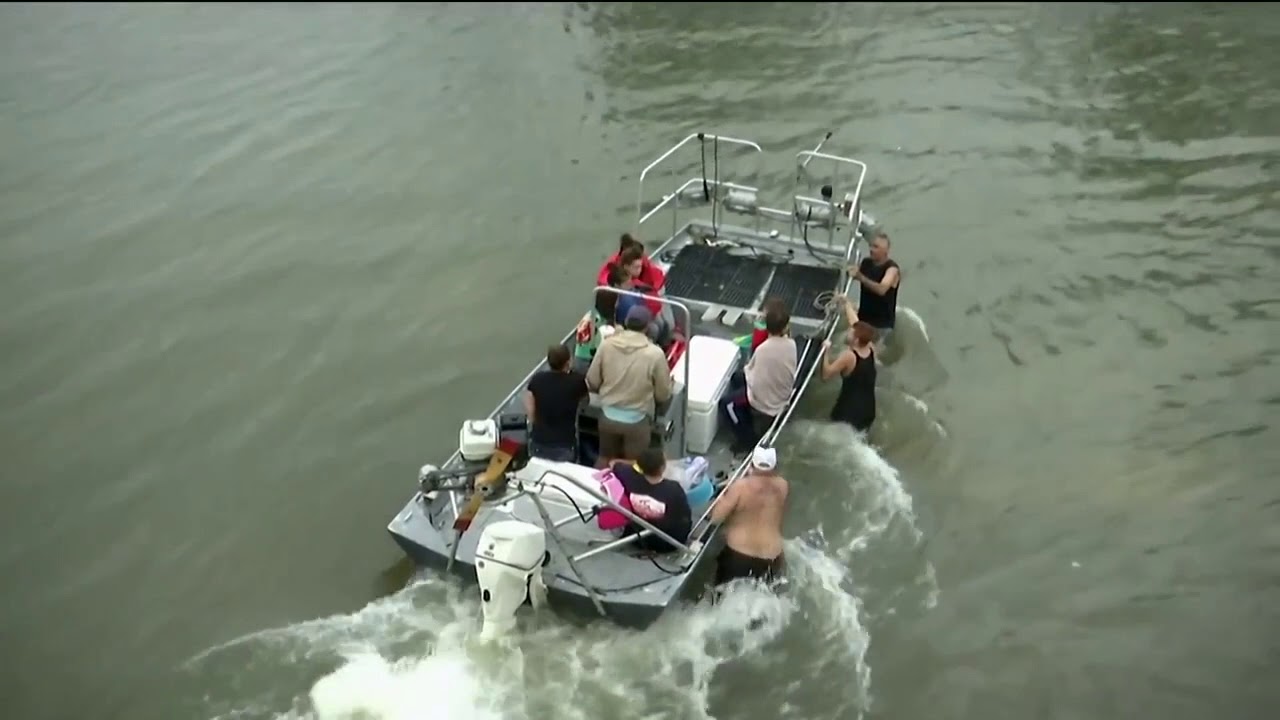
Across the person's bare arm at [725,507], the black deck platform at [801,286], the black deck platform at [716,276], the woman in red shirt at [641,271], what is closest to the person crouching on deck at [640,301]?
the woman in red shirt at [641,271]

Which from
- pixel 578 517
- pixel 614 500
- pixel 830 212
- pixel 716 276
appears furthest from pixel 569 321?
pixel 614 500

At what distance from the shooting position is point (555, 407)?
8.76 meters

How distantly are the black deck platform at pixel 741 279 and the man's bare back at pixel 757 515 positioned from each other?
10.5ft

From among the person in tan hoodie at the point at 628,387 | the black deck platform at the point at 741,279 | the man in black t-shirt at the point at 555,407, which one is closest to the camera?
the person in tan hoodie at the point at 628,387

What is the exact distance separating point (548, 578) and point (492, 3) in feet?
56.9

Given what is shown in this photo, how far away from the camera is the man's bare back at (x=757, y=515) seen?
26.3 ft

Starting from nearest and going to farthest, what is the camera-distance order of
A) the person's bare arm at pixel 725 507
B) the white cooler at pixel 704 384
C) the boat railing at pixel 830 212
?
the person's bare arm at pixel 725 507 → the white cooler at pixel 704 384 → the boat railing at pixel 830 212

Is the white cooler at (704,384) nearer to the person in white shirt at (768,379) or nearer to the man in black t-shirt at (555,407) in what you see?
the person in white shirt at (768,379)

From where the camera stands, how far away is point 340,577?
899 cm

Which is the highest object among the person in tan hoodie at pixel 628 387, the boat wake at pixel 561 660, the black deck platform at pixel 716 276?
the person in tan hoodie at pixel 628 387

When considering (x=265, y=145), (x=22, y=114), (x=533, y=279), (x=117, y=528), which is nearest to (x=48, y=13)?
(x=22, y=114)

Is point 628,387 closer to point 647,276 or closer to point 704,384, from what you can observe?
point 704,384

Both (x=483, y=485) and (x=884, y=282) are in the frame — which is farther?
(x=884, y=282)

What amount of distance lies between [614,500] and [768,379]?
1.95 meters
